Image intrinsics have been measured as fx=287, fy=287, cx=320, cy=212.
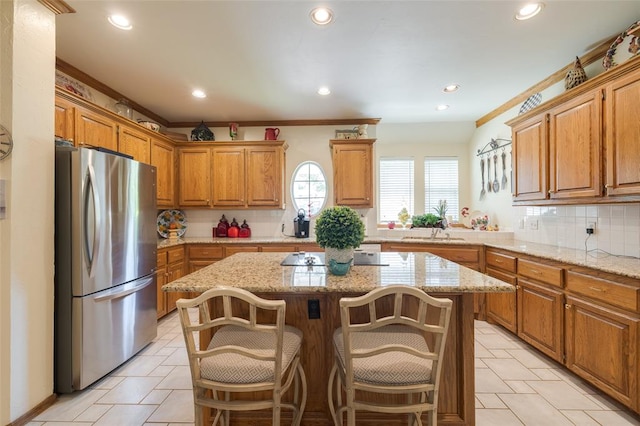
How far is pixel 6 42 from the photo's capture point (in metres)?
1.69

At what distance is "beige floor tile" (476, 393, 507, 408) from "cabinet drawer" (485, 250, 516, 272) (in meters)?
1.29

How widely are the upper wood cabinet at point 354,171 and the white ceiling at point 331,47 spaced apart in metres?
0.65

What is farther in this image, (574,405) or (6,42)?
(574,405)

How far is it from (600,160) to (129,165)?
3763 mm

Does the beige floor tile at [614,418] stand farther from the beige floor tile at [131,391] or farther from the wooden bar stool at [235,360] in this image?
the beige floor tile at [131,391]

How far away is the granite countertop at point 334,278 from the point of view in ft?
4.58

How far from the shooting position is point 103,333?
7.11 feet

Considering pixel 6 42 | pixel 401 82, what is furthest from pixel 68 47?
pixel 401 82

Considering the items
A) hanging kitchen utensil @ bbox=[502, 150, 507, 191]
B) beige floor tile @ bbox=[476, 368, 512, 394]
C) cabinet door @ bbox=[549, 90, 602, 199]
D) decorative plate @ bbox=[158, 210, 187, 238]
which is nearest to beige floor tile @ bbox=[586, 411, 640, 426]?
beige floor tile @ bbox=[476, 368, 512, 394]

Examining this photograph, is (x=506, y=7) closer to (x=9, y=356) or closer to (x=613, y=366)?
(x=613, y=366)

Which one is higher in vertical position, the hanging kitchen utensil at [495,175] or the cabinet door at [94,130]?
the cabinet door at [94,130]

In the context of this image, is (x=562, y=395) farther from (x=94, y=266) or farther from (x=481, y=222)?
(x=94, y=266)

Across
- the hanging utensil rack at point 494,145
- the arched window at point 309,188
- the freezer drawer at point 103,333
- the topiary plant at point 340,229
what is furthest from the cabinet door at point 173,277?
the hanging utensil rack at point 494,145

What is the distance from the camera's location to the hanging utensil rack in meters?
3.82
